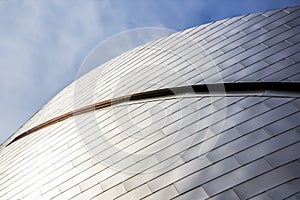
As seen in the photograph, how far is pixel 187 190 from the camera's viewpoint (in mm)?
3488

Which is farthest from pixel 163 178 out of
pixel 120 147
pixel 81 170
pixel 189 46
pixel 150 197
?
pixel 189 46

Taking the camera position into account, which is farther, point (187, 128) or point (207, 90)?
point (207, 90)

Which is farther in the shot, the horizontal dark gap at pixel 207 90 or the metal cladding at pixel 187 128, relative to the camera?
the horizontal dark gap at pixel 207 90

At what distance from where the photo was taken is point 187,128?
4.54m

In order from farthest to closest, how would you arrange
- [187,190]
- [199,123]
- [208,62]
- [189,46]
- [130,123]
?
1. [189,46]
2. [208,62]
3. [130,123]
4. [199,123]
5. [187,190]

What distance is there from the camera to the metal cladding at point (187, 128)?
11.3 feet

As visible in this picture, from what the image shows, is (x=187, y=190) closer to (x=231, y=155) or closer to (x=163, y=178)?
(x=163, y=178)

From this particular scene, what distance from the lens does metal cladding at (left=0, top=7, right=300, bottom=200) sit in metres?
3.46

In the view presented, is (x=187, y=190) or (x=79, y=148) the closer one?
(x=187, y=190)

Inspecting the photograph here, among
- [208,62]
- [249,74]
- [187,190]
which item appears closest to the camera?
[187,190]

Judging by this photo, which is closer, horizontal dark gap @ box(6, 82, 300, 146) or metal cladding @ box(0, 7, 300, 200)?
metal cladding @ box(0, 7, 300, 200)

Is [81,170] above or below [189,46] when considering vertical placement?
below

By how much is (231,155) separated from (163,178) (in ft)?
3.03

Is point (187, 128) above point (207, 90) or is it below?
below
